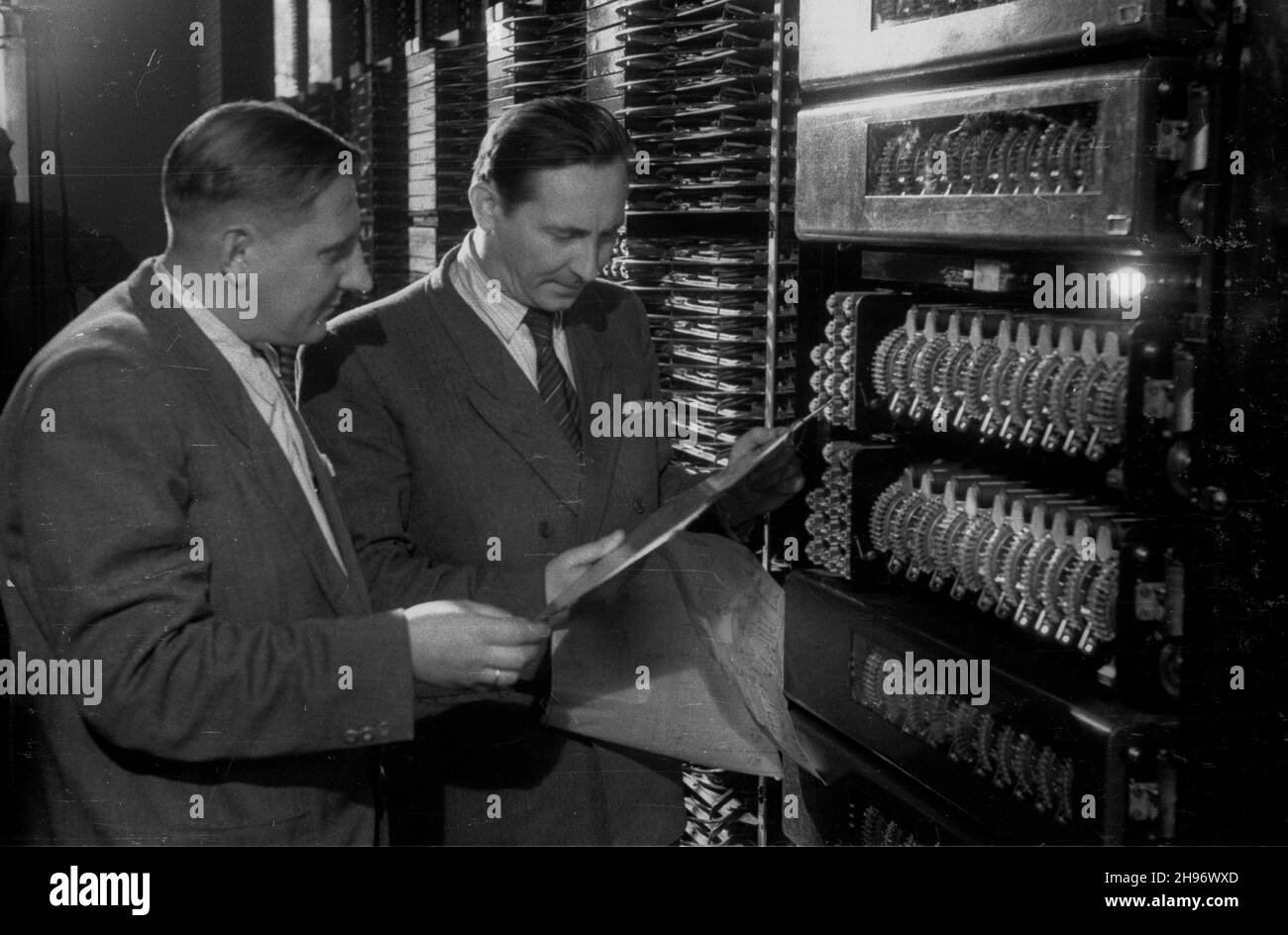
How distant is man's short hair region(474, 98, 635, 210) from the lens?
1.86 m

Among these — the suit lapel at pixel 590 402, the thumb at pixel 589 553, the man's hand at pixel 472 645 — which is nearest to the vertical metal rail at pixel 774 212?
the suit lapel at pixel 590 402

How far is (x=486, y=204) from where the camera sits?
1.91 m

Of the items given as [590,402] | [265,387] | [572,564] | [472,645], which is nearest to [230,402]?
[265,387]

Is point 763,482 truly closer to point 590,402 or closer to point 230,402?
point 590,402

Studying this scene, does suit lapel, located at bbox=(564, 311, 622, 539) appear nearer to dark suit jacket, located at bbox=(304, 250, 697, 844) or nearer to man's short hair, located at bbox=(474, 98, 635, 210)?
dark suit jacket, located at bbox=(304, 250, 697, 844)

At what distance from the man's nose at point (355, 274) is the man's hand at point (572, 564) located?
46 cm

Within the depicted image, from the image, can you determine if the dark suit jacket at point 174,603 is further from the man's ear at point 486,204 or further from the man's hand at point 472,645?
the man's ear at point 486,204

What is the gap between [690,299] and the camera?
96.7 inches

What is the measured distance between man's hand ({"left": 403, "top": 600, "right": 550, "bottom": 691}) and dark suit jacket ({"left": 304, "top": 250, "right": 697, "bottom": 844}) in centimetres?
23

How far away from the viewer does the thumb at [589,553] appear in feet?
5.84

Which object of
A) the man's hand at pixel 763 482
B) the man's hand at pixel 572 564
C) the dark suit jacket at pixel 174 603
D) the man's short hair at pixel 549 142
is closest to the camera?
the dark suit jacket at pixel 174 603

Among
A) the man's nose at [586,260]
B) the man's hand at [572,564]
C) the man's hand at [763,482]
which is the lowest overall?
the man's hand at [572,564]
